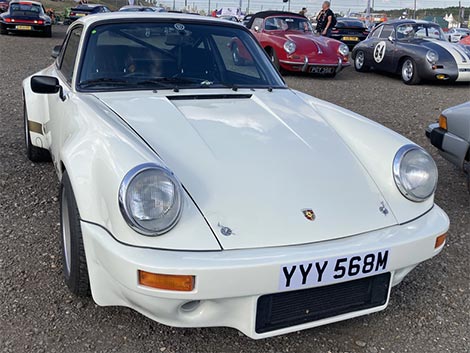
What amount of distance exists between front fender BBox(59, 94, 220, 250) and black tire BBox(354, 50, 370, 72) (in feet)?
32.8

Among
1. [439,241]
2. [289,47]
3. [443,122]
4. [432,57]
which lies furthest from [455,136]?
[289,47]

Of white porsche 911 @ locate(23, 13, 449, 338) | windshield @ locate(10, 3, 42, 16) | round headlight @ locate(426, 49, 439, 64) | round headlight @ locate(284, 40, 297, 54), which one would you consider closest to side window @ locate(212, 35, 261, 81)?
white porsche 911 @ locate(23, 13, 449, 338)

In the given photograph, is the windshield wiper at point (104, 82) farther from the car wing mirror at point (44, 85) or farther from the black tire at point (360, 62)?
the black tire at point (360, 62)

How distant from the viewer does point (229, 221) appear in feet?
6.52

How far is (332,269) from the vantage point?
6.29ft

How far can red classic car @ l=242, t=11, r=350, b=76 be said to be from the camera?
31.8 ft

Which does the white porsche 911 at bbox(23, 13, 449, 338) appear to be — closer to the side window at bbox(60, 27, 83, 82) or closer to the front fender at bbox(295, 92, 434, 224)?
the front fender at bbox(295, 92, 434, 224)

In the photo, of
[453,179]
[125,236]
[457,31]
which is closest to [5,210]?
[125,236]

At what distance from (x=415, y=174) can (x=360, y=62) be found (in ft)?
32.4

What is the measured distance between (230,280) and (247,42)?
223cm

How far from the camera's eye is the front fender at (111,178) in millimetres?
1872

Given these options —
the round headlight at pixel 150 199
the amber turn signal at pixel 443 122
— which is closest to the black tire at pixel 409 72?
the amber turn signal at pixel 443 122

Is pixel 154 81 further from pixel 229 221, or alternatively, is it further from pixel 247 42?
pixel 229 221

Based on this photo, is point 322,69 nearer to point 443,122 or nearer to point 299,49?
point 299,49
